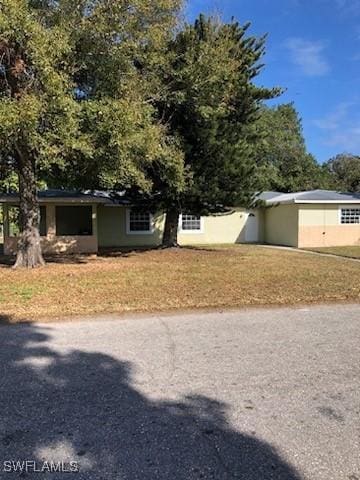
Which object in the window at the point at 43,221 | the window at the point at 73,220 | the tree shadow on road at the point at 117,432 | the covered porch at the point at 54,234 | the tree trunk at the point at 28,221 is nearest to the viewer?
the tree shadow on road at the point at 117,432

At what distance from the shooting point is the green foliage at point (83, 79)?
32.7ft

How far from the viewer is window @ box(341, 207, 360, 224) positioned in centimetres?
2473

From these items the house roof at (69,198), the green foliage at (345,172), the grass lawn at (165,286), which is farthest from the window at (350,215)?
the green foliage at (345,172)

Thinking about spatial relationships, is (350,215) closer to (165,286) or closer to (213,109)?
(213,109)

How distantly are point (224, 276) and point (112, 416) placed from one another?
855cm

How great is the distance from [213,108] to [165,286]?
7.19 m

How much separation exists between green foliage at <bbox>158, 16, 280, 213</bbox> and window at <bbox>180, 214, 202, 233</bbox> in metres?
7.60

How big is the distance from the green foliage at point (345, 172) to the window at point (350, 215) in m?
20.4

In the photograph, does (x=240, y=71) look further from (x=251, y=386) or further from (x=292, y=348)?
(x=251, y=386)

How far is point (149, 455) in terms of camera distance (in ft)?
10.5

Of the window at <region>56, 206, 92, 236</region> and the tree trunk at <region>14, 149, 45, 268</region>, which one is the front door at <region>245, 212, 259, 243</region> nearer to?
the window at <region>56, 206, 92, 236</region>

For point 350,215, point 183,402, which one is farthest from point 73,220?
point 183,402

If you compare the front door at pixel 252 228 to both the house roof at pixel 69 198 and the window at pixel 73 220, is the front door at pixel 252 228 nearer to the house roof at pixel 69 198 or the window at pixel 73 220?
the house roof at pixel 69 198

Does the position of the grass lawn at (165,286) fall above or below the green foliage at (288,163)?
below
